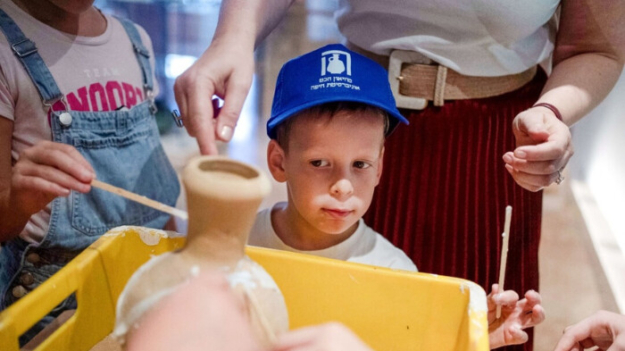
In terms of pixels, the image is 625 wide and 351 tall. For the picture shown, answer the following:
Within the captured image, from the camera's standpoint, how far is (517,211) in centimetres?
91

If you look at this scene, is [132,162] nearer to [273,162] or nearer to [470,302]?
[273,162]

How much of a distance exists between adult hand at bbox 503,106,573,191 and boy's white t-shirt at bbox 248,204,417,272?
243 millimetres

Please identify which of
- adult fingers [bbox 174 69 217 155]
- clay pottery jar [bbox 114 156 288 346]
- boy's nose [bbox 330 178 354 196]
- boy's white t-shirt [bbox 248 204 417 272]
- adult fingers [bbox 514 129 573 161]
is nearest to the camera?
clay pottery jar [bbox 114 156 288 346]

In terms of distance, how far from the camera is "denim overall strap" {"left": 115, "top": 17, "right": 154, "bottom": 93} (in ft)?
3.08

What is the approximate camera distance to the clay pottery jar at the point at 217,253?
46 centimetres

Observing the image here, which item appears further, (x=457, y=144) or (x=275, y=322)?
(x=457, y=144)

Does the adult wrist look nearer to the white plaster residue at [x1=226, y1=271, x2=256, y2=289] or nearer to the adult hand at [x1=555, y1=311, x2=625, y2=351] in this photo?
the adult hand at [x1=555, y1=311, x2=625, y2=351]

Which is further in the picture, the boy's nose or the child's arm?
the boy's nose

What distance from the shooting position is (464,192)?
3.01 feet

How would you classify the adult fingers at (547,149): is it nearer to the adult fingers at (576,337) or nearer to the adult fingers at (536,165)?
the adult fingers at (536,165)

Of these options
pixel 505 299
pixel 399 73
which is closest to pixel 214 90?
pixel 399 73

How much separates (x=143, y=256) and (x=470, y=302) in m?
0.44

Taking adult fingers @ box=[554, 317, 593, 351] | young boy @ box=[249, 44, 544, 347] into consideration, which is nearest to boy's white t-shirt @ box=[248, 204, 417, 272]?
young boy @ box=[249, 44, 544, 347]

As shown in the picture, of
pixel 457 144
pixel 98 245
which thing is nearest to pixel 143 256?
pixel 98 245
